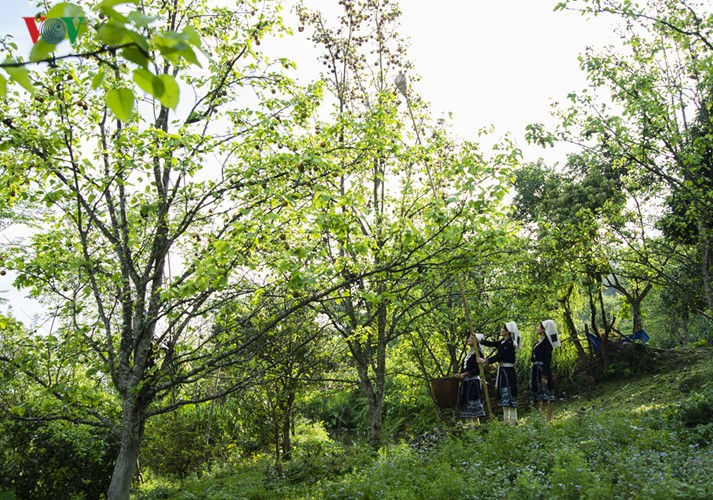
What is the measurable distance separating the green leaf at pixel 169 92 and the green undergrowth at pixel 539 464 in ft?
13.8

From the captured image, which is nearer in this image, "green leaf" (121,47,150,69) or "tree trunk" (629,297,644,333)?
Result: "green leaf" (121,47,150,69)

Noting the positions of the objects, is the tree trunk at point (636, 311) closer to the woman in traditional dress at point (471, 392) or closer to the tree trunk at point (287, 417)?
the woman in traditional dress at point (471, 392)

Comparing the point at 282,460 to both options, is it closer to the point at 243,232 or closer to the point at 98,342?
the point at 98,342

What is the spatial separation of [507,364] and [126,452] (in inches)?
236

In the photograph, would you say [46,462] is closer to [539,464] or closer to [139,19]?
[539,464]

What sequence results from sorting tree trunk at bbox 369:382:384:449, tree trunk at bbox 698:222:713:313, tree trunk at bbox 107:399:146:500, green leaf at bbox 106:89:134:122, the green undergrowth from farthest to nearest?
tree trunk at bbox 698:222:713:313, tree trunk at bbox 369:382:384:449, tree trunk at bbox 107:399:146:500, the green undergrowth, green leaf at bbox 106:89:134:122

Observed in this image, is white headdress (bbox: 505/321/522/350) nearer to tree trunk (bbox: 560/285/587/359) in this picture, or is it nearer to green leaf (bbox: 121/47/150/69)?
tree trunk (bbox: 560/285/587/359)

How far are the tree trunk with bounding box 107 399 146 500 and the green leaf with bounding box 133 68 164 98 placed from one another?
17.0 feet

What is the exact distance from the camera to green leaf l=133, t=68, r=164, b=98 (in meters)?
1.15

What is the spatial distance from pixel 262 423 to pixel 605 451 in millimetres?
6880

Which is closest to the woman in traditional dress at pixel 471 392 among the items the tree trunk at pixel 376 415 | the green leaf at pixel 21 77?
the tree trunk at pixel 376 415

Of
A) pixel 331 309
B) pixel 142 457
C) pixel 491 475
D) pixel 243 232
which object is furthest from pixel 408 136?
pixel 142 457

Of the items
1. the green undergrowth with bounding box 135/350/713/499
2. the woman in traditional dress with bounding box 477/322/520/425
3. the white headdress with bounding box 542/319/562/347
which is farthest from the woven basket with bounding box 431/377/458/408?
the white headdress with bounding box 542/319/562/347

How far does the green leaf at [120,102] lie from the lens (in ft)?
3.97
